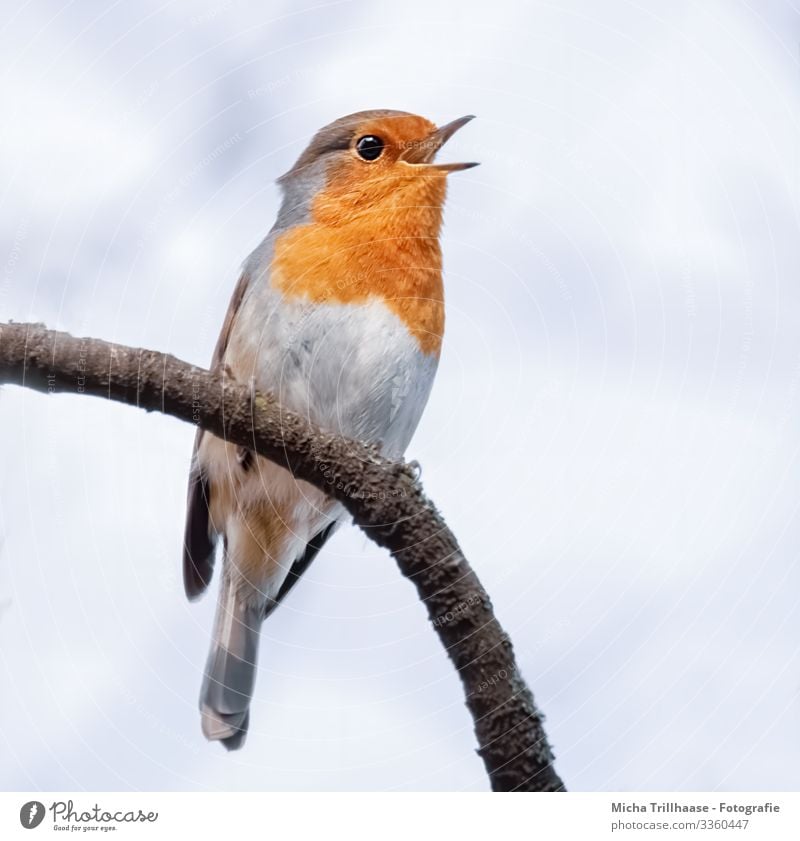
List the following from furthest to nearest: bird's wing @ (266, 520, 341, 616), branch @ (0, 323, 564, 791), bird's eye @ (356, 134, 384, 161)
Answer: bird's wing @ (266, 520, 341, 616) < bird's eye @ (356, 134, 384, 161) < branch @ (0, 323, 564, 791)

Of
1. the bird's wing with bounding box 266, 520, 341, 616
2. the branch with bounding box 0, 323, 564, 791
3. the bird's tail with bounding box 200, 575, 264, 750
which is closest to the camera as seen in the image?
the branch with bounding box 0, 323, 564, 791

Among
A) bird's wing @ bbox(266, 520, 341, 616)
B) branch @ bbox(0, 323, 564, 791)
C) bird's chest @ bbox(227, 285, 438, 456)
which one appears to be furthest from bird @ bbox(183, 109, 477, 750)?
branch @ bbox(0, 323, 564, 791)

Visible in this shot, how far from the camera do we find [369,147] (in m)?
2.16

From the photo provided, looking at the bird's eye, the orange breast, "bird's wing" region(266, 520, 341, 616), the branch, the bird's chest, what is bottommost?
the branch

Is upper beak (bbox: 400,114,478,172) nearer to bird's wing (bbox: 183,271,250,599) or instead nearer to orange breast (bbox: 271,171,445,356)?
orange breast (bbox: 271,171,445,356)

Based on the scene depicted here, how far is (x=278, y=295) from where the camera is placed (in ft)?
6.79

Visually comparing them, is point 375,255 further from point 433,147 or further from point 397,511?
point 397,511

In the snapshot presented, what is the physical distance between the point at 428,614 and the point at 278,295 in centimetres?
81

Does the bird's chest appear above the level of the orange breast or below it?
below

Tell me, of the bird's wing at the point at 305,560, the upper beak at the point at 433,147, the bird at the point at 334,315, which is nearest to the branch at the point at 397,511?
the bird at the point at 334,315

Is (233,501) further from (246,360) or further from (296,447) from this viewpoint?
(296,447)

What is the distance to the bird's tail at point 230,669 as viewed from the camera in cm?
204

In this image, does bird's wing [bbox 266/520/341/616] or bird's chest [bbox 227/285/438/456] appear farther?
bird's wing [bbox 266/520/341/616]

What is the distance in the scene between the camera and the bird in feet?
6.73
